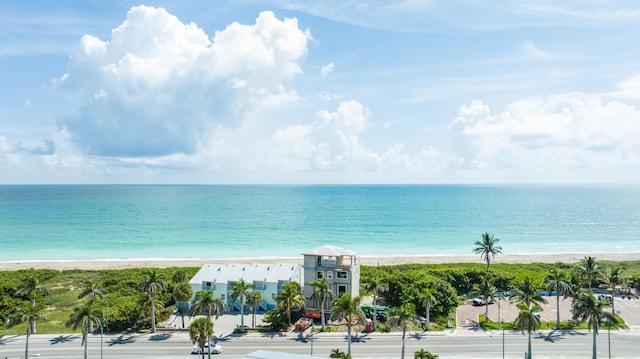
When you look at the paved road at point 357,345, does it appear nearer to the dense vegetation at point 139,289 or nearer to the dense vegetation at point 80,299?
the dense vegetation at point 80,299

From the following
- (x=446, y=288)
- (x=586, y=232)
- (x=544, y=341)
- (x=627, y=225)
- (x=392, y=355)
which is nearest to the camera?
(x=392, y=355)

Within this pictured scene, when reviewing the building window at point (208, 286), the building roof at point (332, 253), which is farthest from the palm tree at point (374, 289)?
the building window at point (208, 286)

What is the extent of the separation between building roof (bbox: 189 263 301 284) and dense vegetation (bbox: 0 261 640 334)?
5955 mm

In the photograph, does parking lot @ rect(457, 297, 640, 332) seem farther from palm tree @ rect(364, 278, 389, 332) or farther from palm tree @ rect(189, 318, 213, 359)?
palm tree @ rect(189, 318, 213, 359)

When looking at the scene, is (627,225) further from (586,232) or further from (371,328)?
(371,328)

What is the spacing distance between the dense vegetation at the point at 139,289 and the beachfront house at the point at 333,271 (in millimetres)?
3598

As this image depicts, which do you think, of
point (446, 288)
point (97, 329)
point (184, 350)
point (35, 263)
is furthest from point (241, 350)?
point (35, 263)

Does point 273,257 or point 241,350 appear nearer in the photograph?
point 241,350

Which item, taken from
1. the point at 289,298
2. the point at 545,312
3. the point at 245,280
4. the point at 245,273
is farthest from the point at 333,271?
the point at 545,312

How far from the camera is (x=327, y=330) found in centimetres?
5203

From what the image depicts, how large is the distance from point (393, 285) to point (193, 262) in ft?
176

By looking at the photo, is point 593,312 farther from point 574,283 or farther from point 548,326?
point 574,283

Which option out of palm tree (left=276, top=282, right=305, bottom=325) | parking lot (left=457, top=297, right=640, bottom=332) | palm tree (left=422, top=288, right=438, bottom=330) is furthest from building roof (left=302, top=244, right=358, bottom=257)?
parking lot (left=457, top=297, right=640, bottom=332)

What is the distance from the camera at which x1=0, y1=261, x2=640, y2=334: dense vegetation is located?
Result: 176 feet
